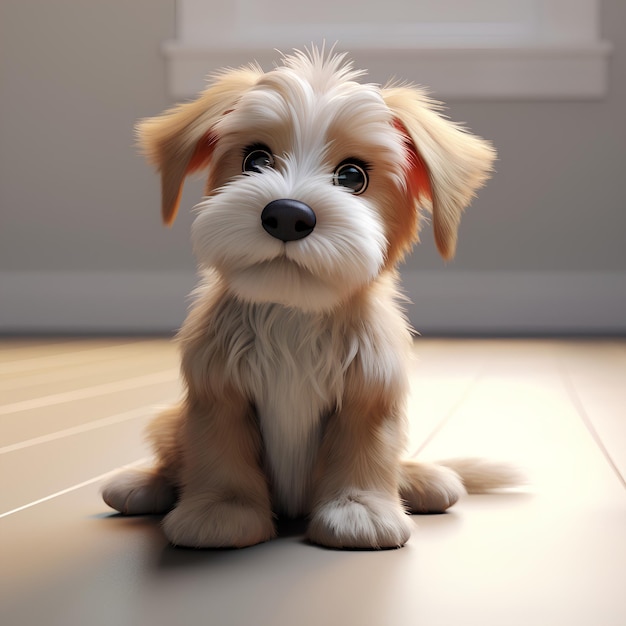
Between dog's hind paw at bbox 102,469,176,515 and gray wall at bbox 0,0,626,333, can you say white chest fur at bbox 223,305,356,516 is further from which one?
gray wall at bbox 0,0,626,333

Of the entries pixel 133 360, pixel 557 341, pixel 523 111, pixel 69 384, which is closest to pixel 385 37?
pixel 523 111

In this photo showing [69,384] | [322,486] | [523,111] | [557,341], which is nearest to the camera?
[322,486]

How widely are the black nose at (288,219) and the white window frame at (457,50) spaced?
Answer: 7.00 feet

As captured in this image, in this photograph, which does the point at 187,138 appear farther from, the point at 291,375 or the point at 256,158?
the point at 291,375

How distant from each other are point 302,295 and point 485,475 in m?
0.40

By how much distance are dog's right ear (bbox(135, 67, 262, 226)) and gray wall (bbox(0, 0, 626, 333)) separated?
1.88 m

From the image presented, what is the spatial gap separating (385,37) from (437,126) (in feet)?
6.81

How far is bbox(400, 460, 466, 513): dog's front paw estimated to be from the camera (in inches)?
37.4

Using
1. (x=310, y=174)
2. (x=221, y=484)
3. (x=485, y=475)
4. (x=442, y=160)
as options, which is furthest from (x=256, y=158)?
(x=485, y=475)

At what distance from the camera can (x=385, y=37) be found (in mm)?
2875

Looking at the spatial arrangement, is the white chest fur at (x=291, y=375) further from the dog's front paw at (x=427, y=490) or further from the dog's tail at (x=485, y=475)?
the dog's tail at (x=485, y=475)

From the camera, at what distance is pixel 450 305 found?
2.83 m

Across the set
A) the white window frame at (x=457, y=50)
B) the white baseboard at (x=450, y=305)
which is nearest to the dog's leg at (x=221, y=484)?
the white baseboard at (x=450, y=305)

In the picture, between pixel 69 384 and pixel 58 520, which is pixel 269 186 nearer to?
pixel 58 520
